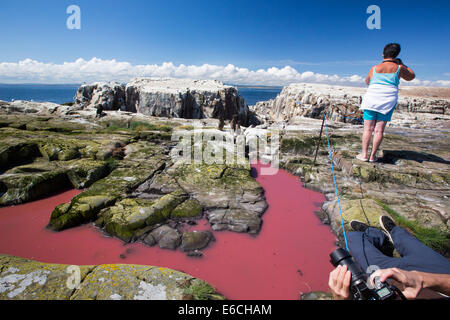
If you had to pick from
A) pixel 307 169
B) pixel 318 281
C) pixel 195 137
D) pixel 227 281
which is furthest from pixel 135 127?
pixel 318 281

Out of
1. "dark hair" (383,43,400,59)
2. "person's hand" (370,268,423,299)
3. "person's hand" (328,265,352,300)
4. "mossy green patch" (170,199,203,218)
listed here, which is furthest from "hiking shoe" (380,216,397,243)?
"mossy green patch" (170,199,203,218)

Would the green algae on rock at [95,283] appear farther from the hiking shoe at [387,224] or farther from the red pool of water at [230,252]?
the hiking shoe at [387,224]

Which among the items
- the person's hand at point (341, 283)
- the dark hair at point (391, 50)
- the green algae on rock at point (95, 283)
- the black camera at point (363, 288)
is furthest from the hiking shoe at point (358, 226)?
the dark hair at point (391, 50)

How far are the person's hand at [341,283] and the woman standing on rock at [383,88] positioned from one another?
5.16 m

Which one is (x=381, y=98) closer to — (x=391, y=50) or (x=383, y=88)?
(x=383, y=88)

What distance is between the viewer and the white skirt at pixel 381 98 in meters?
5.34

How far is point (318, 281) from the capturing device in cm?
386

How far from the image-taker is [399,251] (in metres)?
3.80

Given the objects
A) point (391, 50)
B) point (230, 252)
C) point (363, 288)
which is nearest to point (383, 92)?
point (391, 50)

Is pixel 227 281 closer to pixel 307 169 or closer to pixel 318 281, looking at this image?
pixel 318 281

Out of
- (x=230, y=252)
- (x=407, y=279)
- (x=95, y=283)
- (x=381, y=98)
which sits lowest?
(x=230, y=252)

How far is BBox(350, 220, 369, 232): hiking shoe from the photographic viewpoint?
446cm

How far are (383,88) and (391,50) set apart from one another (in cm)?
93
